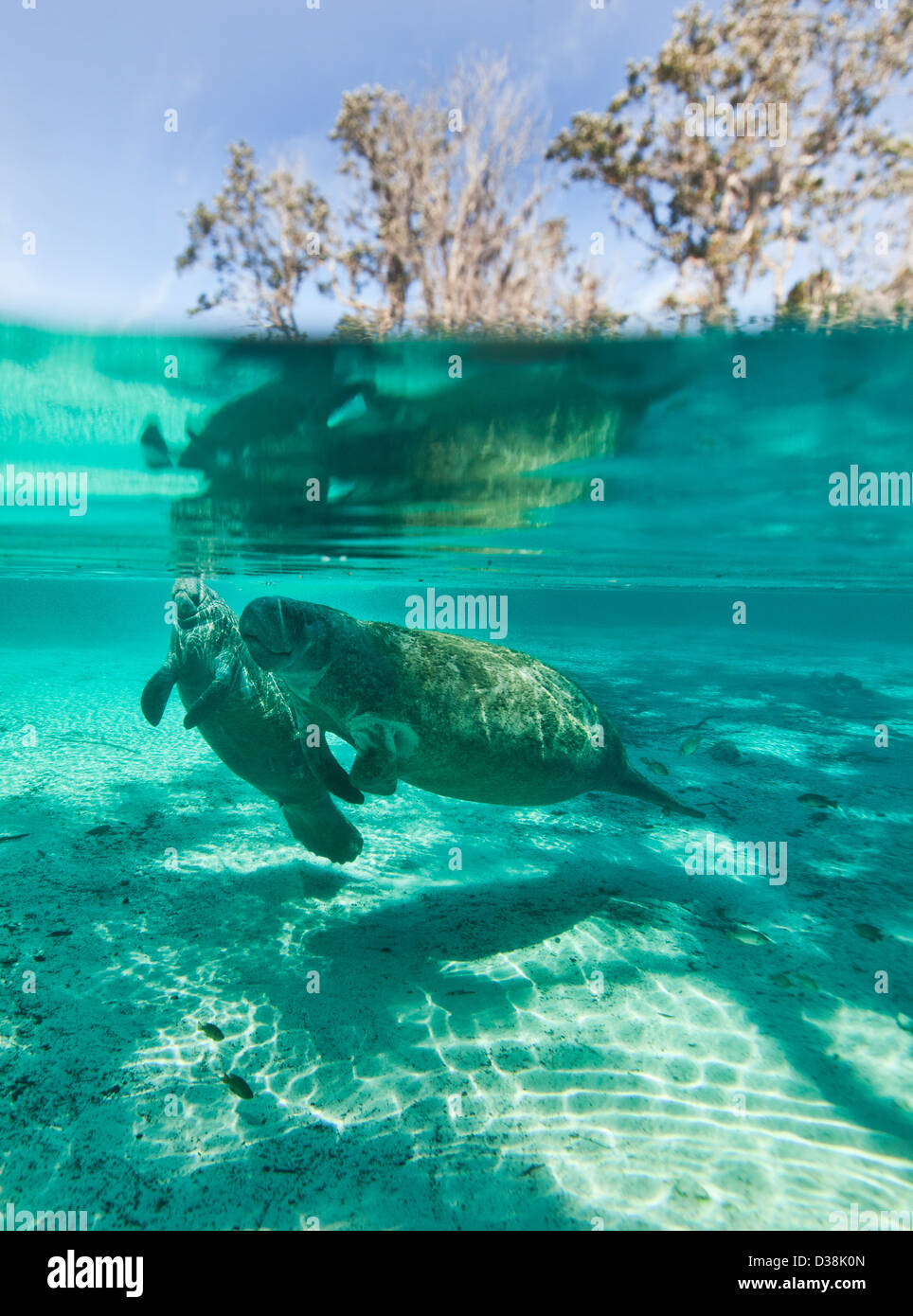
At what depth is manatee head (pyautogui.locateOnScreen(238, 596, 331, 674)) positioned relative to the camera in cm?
389

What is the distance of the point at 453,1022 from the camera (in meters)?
3.99

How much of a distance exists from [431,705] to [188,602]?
8.45 ft

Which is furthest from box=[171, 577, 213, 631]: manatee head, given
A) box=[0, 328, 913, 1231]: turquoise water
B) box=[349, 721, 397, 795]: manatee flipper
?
box=[0, 328, 913, 1231]: turquoise water

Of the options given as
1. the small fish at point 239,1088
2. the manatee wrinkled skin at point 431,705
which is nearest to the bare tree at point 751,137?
the manatee wrinkled skin at point 431,705

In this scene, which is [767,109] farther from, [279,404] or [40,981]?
[40,981]

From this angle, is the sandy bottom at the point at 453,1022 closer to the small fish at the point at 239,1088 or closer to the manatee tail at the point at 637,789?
the small fish at the point at 239,1088

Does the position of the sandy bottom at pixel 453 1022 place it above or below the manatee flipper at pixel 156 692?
below

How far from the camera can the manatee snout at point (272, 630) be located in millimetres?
3881

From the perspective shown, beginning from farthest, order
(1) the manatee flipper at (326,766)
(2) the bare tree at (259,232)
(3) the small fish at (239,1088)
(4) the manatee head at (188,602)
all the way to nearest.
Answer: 1. (2) the bare tree at (259,232)
2. (4) the manatee head at (188,602)
3. (1) the manatee flipper at (326,766)
4. (3) the small fish at (239,1088)

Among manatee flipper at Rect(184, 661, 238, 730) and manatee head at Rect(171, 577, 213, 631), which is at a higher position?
manatee head at Rect(171, 577, 213, 631)

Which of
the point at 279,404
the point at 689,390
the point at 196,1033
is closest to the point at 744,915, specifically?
the point at 196,1033

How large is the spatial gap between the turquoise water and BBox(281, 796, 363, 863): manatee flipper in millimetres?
297

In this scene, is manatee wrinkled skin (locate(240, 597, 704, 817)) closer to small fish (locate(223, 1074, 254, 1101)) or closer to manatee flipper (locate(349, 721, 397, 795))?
manatee flipper (locate(349, 721, 397, 795))

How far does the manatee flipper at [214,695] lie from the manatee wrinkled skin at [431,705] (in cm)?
68
